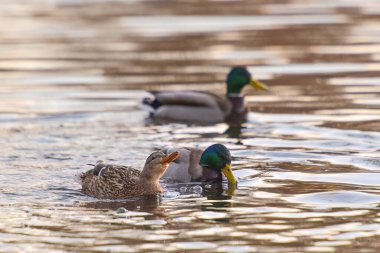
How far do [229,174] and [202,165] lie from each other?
0.44 m

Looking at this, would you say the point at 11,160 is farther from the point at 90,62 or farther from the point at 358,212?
the point at 90,62

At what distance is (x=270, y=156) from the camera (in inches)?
584

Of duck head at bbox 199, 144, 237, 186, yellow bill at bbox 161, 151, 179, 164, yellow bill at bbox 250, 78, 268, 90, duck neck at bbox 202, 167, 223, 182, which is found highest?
yellow bill at bbox 250, 78, 268, 90

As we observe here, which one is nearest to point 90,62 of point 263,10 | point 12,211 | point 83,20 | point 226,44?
point 226,44

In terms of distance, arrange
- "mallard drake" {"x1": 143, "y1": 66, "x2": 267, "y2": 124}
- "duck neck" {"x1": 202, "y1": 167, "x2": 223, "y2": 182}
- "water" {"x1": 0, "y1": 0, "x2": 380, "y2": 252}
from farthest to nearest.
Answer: "mallard drake" {"x1": 143, "y1": 66, "x2": 267, "y2": 124}, "duck neck" {"x1": 202, "y1": 167, "x2": 223, "y2": 182}, "water" {"x1": 0, "y1": 0, "x2": 380, "y2": 252}

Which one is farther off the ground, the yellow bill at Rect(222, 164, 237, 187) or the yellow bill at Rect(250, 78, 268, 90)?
the yellow bill at Rect(250, 78, 268, 90)

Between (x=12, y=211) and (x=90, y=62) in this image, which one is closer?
(x=12, y=211)

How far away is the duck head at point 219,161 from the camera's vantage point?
13438 millimetres

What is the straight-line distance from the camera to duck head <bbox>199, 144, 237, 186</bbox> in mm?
13438

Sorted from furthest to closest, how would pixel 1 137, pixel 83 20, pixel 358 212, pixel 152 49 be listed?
pixel 83 20, pixel 152 49, pixel 1 137, pixel 358 212

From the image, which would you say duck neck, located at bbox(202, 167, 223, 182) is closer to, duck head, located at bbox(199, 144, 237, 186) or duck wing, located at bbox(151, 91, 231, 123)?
duck head, located at bbox(199, 144, 237, 186)

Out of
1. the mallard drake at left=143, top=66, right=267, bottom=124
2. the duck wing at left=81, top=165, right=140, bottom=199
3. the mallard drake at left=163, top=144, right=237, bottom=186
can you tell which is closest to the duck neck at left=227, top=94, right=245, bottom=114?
the mallard drake at left=143, top=66, right=267, bottom=124

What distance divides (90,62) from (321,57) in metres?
4.39

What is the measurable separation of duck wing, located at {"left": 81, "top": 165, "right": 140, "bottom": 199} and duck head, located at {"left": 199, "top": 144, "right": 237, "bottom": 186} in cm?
95
